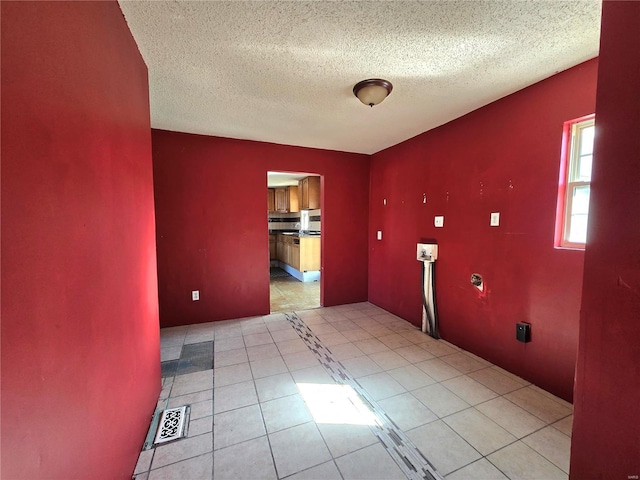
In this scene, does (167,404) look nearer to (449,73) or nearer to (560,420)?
(560,420)

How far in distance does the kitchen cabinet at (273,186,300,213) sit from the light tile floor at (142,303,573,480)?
167 inches

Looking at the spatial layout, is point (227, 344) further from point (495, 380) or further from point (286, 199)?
point (286, 199)

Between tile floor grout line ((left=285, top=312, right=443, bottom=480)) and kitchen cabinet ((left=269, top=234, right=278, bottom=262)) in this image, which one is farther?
kitchen cabinet ((left=269, top=234, right=278, bottom=262))

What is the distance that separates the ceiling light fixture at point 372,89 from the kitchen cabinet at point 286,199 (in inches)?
175

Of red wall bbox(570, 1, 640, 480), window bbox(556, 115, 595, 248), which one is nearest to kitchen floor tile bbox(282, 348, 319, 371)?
red wall bbox(570, 1, 640, 480)

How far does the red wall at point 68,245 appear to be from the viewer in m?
0.58

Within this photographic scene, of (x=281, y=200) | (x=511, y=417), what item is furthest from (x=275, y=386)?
(x=281, y=200)

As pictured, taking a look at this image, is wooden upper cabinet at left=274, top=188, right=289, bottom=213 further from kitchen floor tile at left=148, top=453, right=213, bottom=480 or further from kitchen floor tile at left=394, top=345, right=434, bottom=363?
kitchen floor tile at left=148, top=453, right=213, bottom=480

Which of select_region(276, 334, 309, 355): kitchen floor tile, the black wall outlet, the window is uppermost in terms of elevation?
the window

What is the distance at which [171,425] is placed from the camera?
5.17ft

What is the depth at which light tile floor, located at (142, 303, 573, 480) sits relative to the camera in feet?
4.31

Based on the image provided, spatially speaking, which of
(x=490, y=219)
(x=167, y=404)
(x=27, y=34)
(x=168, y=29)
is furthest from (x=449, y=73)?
(x=167, y=404)

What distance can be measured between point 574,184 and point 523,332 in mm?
1164

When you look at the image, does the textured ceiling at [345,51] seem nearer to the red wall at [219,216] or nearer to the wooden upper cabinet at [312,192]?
the red wall at [219,216]
